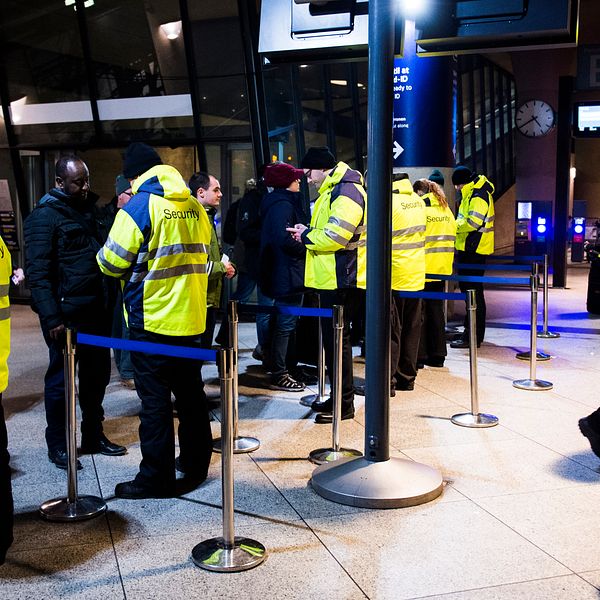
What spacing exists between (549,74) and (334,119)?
389 inches

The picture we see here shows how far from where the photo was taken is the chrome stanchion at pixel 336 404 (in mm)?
5289

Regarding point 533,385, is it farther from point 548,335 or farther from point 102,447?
point 102,447

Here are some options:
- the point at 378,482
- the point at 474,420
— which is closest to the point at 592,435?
the point at 474,420

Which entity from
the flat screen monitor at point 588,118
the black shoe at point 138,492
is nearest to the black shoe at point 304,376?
the black shoe at point 138,492

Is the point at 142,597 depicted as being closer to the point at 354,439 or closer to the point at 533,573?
the point at 533,573

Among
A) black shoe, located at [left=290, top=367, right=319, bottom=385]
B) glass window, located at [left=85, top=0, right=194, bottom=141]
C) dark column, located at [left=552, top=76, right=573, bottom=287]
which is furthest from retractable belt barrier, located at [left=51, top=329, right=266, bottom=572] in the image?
dark column, located at [left=552, top=76, right=573, bottom=287]

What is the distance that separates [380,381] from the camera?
464 cm

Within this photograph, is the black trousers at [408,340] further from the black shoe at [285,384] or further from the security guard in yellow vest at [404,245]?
the black shoe at [285,384]

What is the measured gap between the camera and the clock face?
69.3 feet

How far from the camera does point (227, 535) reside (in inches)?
148

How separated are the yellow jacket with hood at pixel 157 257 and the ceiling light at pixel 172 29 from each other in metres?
8.84

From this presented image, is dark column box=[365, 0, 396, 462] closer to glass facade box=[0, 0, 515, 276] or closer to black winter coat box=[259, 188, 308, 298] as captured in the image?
black winter coat box=[259, 188, 308, 298]

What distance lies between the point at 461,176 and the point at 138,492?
6.29m

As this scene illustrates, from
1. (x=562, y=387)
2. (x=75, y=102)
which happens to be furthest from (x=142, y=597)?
(x=75, y=102)
